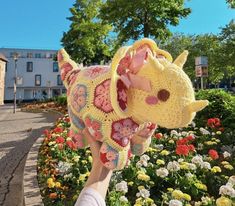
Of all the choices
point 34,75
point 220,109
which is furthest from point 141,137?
point 34,75

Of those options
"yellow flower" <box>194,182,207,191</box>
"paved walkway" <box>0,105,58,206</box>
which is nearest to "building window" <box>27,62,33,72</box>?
"paved walkway" <box>0,105,58,206</box>

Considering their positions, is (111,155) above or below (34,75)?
below

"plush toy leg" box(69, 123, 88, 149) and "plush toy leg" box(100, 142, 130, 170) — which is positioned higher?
"plush toy leg" box(69, 123, 88, 149)

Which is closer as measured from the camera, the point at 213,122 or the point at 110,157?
the point at 110,157

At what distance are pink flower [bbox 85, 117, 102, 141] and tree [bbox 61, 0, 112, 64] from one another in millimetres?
27567

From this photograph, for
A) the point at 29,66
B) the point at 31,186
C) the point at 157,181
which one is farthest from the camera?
the point at 29,66

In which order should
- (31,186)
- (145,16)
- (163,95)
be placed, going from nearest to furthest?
(163,95) < (31,186) < (145,16)

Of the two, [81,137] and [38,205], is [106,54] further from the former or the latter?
[81,137]

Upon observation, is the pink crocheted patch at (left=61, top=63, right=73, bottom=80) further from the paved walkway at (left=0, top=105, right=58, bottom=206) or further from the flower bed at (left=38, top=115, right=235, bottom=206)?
the paved walkway at (left=0, top=105, right=58, bottom=206)

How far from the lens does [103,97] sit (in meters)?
1.63

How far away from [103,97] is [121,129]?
18 cm

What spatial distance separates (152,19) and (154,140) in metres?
11.4

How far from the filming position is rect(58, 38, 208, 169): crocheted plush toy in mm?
1458

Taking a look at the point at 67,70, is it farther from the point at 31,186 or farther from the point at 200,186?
the point at 31,186
